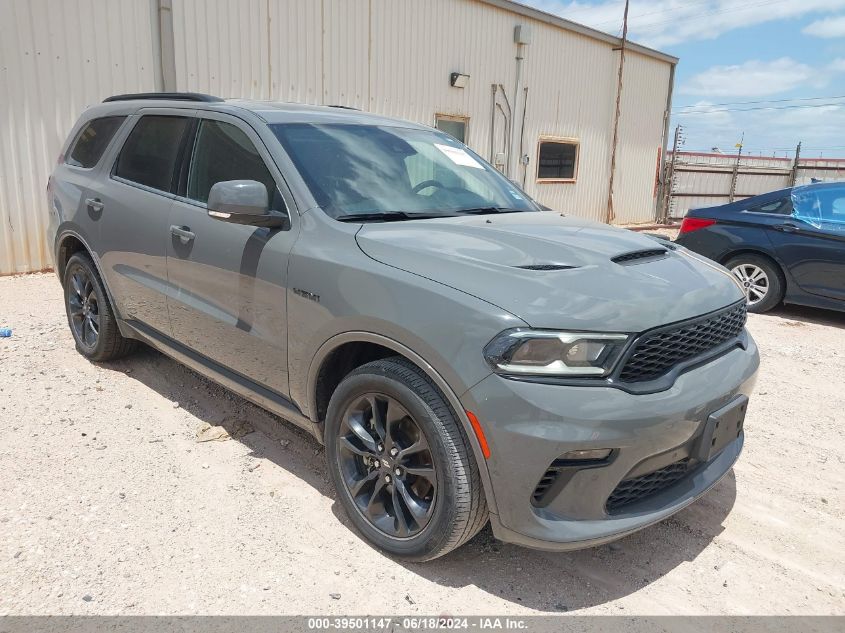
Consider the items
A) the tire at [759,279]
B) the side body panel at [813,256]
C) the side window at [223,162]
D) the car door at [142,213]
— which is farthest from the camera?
the tire at [759,279]

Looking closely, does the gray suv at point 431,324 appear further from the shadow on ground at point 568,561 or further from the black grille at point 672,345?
the shadow on ground at point 568,561

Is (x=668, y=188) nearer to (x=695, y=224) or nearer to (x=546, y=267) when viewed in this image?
(x=695, y=224)

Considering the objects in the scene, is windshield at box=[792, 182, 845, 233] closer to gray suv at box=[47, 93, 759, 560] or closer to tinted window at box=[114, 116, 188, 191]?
gray suv at box=[47, 93, 759, 560]

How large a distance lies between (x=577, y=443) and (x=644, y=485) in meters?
0.48

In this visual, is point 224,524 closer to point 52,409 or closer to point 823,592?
point 52,409

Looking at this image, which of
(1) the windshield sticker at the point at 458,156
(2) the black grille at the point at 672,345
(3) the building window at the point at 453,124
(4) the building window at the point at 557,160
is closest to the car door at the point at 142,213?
(1) the windshield sticker at the point at 458,156

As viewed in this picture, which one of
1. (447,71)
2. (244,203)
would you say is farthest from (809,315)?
(447,71)

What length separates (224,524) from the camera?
9.66 ft

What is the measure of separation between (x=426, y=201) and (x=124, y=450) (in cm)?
214

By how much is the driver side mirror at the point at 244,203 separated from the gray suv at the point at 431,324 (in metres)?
0.01

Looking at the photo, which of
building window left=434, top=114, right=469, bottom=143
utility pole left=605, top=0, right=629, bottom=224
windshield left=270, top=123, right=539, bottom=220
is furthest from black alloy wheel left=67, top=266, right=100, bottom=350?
utility pole left=605, top=0, right=629, bottom=224

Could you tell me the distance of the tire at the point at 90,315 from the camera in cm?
450

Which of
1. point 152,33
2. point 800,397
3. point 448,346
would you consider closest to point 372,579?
point 448,346

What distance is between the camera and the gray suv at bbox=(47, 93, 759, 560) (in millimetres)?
2248
